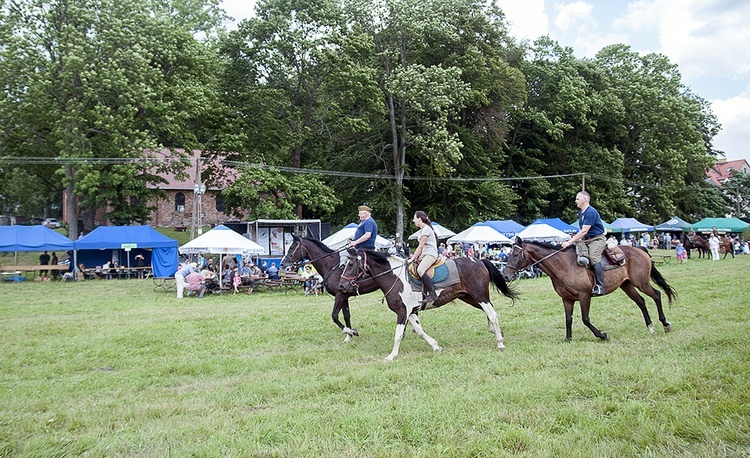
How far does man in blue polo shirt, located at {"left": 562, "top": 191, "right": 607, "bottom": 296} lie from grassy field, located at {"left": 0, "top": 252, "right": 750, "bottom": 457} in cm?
108

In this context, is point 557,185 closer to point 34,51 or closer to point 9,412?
point 34,51

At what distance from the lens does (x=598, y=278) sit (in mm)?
9000

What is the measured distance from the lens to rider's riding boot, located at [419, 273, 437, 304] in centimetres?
862

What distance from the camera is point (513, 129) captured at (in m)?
42.4

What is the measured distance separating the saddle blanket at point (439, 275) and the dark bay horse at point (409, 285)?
0.21 feet

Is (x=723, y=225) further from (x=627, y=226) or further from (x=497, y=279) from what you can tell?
(x=497, y=279)

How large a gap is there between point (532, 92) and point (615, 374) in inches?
1621

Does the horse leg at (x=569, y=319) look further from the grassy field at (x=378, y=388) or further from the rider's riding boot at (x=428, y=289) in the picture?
the rider's riding boot at (x=428, y=289)

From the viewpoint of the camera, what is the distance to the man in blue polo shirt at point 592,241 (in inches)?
355

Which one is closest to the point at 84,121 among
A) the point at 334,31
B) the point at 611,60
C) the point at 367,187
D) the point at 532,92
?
the point at 334,31

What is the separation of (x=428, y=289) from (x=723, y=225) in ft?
136

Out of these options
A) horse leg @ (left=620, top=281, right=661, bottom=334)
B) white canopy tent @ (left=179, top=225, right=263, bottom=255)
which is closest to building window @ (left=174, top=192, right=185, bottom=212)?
white canopy tent @ (left=179, top=225, right=263, bottom=255)

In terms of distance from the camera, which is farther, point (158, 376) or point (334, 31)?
point (334, 31)

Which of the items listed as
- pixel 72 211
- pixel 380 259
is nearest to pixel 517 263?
pixel 380 259
